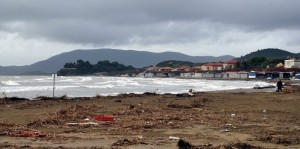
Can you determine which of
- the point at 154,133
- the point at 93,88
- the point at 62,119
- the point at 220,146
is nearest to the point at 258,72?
the point at 93,88

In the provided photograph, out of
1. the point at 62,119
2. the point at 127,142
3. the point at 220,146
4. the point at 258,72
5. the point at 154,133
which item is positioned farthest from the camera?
the point at 258,72

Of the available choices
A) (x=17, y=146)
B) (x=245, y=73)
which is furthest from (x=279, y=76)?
(x=17, y=146)

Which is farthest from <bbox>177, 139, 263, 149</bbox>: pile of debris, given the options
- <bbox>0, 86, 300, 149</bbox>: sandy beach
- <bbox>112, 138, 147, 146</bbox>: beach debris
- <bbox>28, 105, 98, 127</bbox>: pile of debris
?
<bbox>28, 105, 98, 127</bbox>: pile of debris

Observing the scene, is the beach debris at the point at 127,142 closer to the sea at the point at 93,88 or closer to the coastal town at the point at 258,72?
the sea at the point at 93,88

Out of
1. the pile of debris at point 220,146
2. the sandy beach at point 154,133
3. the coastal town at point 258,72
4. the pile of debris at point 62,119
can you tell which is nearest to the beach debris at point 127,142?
the sandy beach at point 154,133

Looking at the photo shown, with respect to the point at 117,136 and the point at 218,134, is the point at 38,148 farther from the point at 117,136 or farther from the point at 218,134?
the point at 218,134

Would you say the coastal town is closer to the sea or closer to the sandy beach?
the sea

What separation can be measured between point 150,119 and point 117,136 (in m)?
4.12

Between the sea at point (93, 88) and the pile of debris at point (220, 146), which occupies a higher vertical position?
the pile of debris at point (220, 146)

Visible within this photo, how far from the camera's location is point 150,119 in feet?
49.8

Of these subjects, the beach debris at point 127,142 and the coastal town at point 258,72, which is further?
the coastal town at point 258,72

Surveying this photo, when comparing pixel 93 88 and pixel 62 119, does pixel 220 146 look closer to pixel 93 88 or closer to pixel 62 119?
pixel 62 119

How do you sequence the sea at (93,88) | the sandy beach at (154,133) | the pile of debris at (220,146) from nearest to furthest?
1. the pile of debris at (220,146)
2. the sandy beach at (154,133)
3. the sea at (93,88)

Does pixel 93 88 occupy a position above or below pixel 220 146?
below
